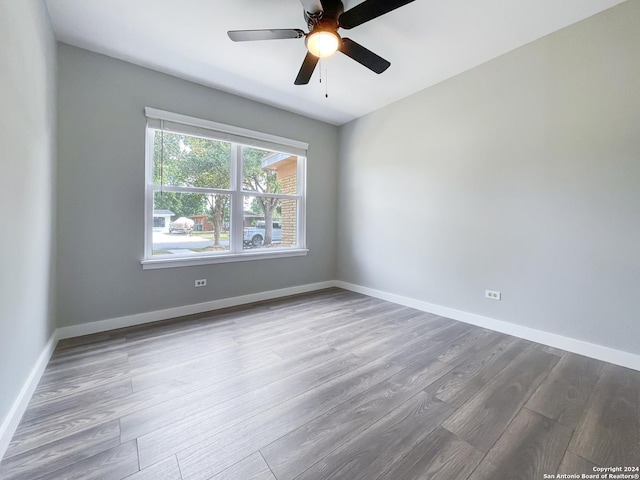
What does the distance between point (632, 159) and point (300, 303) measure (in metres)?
3.49

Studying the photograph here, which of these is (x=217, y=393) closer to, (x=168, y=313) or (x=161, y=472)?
(x=161, y=472)

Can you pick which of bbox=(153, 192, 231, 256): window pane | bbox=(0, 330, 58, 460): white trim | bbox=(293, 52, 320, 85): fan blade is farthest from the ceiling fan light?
bbox=(0, 330, 58, 460): white trim

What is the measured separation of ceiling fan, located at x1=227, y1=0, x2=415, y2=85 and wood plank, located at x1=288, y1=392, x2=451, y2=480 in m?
2.47

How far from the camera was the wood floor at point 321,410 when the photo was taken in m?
1.23

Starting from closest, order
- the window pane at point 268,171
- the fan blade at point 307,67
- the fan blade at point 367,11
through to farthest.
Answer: the fan blade at point 367,11 → the fan blade at point 307,67 → the window pane at point 268,171

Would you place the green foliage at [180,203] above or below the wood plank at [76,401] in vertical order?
above

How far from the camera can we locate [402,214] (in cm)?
367

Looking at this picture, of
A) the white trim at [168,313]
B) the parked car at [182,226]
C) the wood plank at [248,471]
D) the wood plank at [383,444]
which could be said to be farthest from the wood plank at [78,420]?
the parked car at [182,226]

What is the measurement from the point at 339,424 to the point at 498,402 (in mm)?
1037

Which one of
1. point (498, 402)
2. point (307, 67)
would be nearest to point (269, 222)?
point (307, 67)

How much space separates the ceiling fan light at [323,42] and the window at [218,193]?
5.64 ft

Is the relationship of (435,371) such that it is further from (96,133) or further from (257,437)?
(96,133)

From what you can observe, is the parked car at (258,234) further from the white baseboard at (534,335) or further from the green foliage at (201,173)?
the white baseboard at (534,335)

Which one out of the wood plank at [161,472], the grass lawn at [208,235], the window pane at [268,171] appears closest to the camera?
the wood plank at [161,472]
